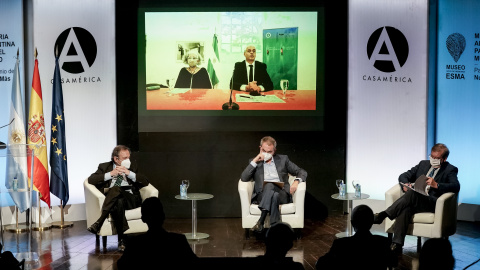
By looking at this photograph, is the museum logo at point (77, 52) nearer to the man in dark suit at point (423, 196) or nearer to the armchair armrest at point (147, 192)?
the armchair armrest at point (147, 192)

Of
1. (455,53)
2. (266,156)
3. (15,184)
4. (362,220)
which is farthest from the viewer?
(455,53)

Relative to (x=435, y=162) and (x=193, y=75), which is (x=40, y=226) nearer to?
(x=193, y=75)

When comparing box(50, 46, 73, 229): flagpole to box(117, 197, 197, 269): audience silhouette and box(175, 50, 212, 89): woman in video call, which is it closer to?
box(175, 50, 212, 89): woman in video call

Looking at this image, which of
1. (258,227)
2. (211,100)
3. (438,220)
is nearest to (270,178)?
(258,227)

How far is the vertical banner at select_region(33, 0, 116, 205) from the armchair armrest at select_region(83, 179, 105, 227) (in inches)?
55.3

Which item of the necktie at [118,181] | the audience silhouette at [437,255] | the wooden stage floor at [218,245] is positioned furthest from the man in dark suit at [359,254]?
the necktie at [118,181]

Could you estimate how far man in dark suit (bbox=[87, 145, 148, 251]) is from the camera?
6105 millimetres

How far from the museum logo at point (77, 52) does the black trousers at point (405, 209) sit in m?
4.02

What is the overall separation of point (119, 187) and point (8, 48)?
2573 millimetres

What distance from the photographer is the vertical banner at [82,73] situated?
7691mm

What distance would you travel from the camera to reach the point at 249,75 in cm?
790

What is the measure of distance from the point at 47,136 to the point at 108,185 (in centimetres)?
161

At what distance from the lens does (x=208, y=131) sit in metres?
7.93

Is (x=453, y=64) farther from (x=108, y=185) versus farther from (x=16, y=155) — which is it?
→ (x=16, y=155)
